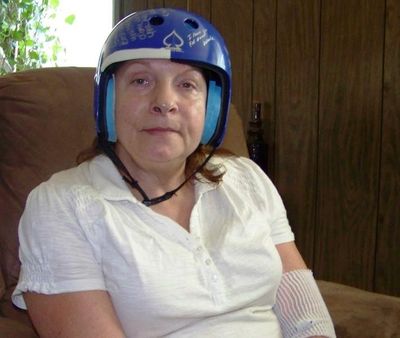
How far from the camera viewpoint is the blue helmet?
35.8 inches

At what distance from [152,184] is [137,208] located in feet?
0.30

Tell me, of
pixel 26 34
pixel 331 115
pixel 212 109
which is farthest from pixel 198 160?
pixel 26 34

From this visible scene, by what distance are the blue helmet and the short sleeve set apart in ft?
0.48

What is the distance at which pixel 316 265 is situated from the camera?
2006mm

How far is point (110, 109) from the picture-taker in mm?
956

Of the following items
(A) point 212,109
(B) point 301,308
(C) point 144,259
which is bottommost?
(B) point 301,308

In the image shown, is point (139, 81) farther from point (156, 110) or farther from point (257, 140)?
point (257, 140)

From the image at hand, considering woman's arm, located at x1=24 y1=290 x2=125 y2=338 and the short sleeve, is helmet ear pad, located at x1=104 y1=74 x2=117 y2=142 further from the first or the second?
woman's arm, located at x1=24 y1=290 x2=125 y2=338

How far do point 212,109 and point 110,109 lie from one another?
19cm

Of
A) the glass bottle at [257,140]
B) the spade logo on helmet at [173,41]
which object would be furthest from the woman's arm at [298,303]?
the glass bottle at [257,140]

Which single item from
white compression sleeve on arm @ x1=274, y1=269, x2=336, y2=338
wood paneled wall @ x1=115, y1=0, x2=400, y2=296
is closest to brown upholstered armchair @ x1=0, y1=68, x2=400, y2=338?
white compression sleeve on arm @ x1=274, y1=269, x2=336, y2=338

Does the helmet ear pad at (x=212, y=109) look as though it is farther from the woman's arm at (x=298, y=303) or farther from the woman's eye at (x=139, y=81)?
the woman's arm at (x=298, y=303)

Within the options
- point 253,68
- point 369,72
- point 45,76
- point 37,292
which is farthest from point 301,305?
point 253,68

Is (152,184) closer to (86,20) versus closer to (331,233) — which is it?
(331,233)
